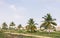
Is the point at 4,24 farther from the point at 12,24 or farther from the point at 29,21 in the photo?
the point at 29,21

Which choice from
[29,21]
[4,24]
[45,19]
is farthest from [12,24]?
[45,19]

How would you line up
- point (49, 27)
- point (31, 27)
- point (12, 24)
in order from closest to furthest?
point (49, 27), point (31, 27), point (12, 24)

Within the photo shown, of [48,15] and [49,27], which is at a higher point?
[48,15]

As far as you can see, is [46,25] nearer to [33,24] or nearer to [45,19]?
[45,19]

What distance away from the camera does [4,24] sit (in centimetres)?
14600

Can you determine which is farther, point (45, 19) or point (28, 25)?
point (28, 25)

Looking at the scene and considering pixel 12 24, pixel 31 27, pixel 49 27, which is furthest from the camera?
pixel 12 24

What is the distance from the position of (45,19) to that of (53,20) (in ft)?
11.8

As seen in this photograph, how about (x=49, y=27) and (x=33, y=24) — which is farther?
(x=33, y=24)

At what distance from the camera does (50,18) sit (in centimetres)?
7512

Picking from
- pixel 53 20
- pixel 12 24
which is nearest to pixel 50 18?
pixel 53 20

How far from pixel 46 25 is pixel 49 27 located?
1592 millimetres

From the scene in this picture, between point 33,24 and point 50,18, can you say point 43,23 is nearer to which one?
point 50,18

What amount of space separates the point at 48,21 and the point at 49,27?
2878mm
